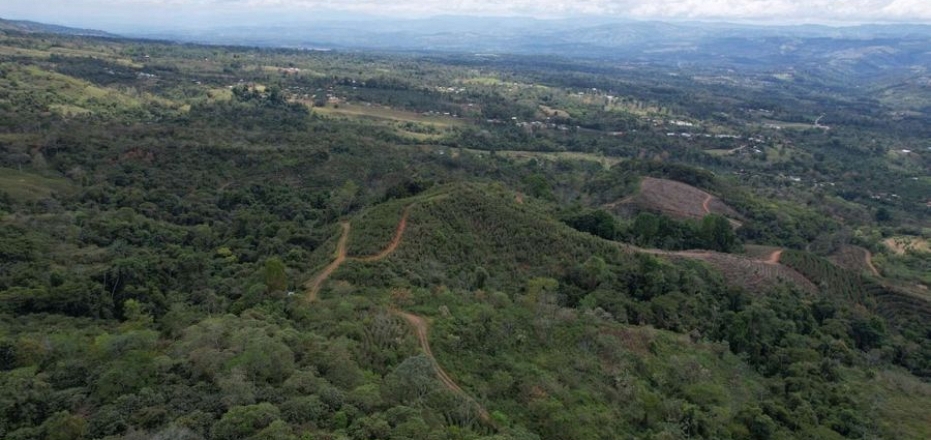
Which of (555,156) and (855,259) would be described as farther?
(555,156)

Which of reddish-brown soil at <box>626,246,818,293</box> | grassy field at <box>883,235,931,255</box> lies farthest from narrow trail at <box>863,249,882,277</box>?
reddish-brown soil at <box>626,246,818,293</box>

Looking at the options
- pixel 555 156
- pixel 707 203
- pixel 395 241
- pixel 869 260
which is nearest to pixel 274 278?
pixel 395 241

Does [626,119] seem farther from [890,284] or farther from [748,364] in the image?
[748,364]

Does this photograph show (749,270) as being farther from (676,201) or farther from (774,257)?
(676,201)

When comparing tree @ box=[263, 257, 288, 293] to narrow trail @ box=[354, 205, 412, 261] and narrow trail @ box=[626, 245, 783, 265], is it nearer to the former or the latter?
narrow trail @ box=[354, 205, 412, 261]

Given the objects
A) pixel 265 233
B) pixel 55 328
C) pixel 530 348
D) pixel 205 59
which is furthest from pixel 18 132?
pixel 205 59

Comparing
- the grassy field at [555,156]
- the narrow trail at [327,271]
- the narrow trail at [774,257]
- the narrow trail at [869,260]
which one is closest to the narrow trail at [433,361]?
the narrow trail at [327,271]
